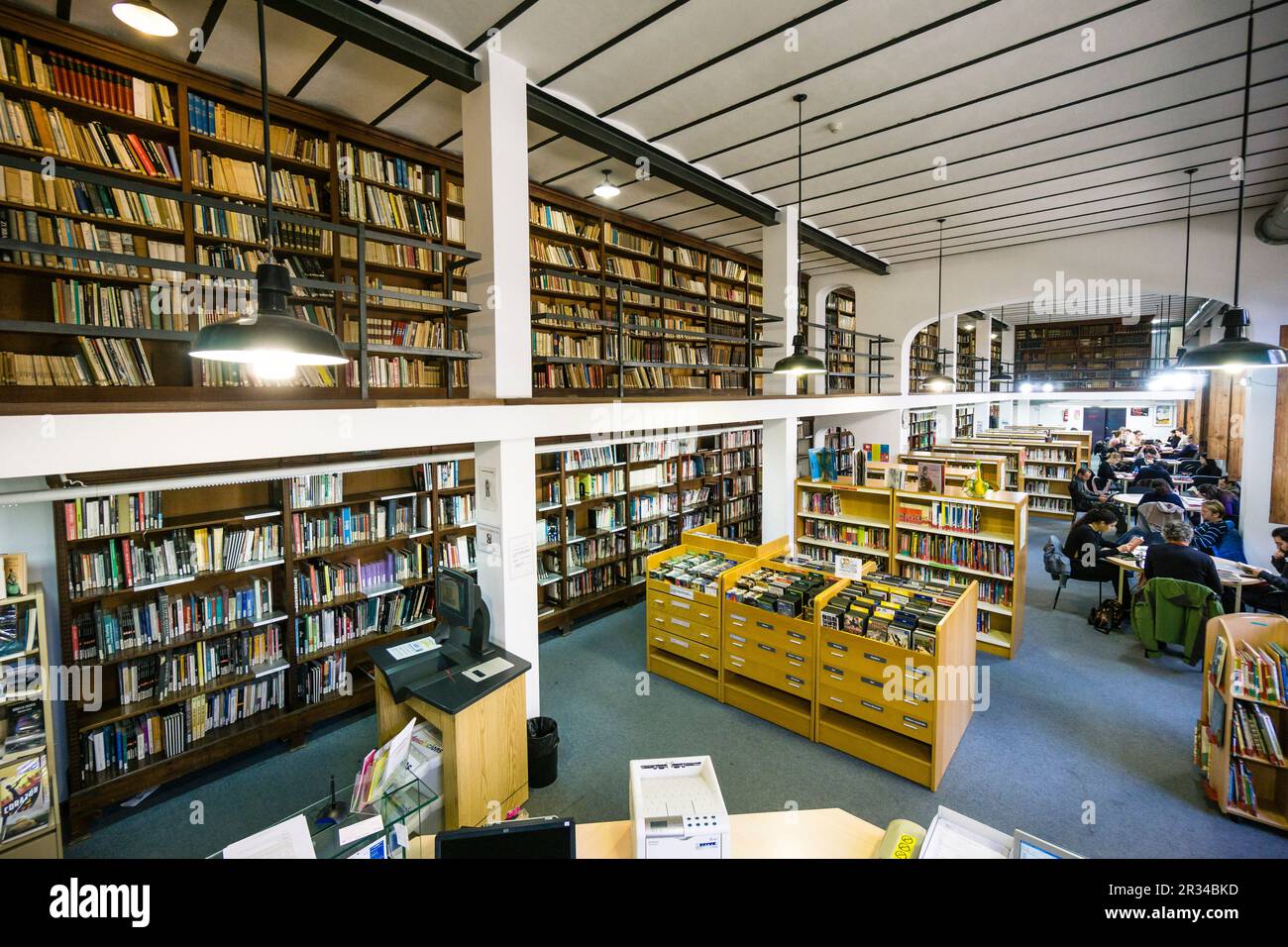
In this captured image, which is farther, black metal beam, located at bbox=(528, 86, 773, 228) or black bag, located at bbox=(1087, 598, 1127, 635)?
black bag, located at bbox=(1087, 598, 1127, 635)

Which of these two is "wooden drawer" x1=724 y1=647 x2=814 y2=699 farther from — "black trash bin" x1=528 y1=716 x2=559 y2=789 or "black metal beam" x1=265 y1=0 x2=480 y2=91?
"black metal beam" x1=265 y1=0 x2=480 y2=91

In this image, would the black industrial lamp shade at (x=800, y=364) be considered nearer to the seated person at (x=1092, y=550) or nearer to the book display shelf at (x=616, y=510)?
the book display shelf at (x=616, y=510)

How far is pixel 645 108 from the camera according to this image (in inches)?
159

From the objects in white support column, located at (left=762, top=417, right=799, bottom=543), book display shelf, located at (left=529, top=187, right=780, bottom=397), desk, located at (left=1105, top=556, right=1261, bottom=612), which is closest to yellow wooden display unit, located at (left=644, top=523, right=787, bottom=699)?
white support column, located at (left=762, top=417, right=799, bottom=543)

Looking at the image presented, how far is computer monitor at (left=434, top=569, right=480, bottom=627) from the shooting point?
346cm

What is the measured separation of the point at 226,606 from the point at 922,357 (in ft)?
40.7

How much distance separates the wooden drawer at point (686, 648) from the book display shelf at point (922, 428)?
8288mm

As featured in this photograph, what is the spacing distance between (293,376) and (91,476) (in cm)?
137

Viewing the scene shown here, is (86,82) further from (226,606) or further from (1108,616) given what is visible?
(1108,616)

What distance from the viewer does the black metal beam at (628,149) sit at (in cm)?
380

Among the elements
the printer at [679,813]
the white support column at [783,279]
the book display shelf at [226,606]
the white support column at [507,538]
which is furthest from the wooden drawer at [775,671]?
the book display shelf at [226,606]

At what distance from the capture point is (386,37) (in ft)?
9.79

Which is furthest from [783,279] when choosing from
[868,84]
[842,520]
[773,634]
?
[773,634]

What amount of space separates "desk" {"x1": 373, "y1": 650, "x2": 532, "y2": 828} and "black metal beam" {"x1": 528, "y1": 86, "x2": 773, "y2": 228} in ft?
12.4
